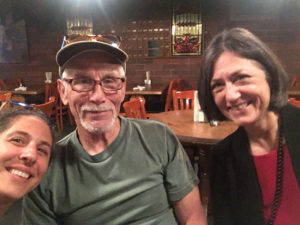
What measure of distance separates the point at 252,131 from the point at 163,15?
4.74m

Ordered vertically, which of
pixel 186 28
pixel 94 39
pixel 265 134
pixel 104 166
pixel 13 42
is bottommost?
pixel 104 166

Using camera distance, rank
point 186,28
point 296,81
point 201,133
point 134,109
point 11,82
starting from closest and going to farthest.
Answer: point 201,133
point 134,109
point 296,81
point 186,28
point 11,82

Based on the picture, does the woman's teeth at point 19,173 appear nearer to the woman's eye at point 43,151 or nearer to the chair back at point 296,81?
the woman's eye at point 43,151

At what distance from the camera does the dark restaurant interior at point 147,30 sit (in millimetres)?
5230

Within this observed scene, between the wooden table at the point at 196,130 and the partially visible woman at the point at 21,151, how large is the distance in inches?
48.9

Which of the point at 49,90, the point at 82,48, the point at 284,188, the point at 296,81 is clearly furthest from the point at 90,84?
the point at 296,81

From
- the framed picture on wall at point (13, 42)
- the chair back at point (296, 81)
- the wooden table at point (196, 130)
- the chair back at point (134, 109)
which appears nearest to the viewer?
the wooden table at point (196, 130)

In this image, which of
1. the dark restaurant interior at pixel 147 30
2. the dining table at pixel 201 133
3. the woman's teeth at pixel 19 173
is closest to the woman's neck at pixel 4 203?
the woman's teeth at pixel 19 173

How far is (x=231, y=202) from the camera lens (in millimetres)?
1277

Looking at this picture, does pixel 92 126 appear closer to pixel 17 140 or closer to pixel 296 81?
pixel 17 140

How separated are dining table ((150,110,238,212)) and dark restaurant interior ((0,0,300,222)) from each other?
2.31m

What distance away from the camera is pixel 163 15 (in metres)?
5.46

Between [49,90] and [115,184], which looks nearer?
[115,184]

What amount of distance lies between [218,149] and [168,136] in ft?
0.92
